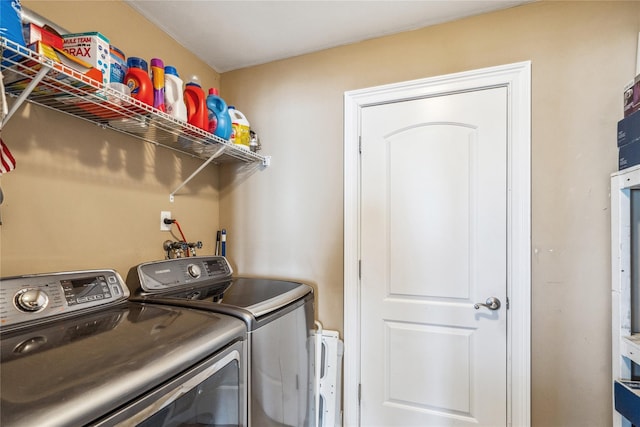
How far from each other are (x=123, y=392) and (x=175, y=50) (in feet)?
5.97

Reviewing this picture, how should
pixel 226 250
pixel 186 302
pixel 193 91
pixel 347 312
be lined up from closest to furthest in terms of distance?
pixel 186 302 → pixel 193 91 → pixel 347 312 → pixel 226 250

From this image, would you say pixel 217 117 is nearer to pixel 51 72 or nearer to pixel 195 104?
pixel 195 104

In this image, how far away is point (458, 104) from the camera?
1.61 metres

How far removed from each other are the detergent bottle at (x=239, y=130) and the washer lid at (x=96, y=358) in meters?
1.05

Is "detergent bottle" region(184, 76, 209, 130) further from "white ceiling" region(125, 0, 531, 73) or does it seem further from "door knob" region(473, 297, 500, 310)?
"door knob" region(473, 297, 500, 310)

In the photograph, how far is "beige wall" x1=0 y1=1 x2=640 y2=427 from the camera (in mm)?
1196

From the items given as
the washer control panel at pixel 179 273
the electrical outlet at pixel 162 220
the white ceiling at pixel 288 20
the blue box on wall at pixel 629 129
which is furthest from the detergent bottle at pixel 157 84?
the blue box on wall at pixel 629 129

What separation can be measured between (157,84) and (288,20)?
79 cm

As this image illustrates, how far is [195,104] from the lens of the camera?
1.52 meters

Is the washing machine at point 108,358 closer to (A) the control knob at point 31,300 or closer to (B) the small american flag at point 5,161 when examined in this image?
(A) the control knob at point 31,300

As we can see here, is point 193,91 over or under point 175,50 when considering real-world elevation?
under

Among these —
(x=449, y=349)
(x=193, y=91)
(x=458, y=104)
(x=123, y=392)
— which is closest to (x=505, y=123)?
(x=458, y=104)

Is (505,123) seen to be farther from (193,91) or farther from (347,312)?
(193,91)

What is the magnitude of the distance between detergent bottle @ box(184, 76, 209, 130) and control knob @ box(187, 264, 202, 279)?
2.38 feet
